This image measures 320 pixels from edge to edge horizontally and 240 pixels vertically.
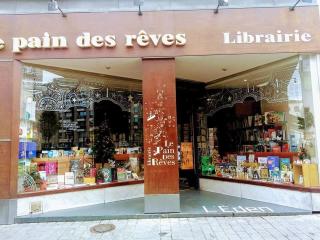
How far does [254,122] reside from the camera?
30.9 feet

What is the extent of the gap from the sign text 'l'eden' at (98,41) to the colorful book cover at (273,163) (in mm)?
4078

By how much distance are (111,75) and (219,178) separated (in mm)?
4649

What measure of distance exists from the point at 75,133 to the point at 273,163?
5.71m

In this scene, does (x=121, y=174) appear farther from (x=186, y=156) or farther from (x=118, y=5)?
(x=118, y=5)

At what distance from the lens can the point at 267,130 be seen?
8.97 meters

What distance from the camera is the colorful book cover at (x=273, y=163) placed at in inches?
318

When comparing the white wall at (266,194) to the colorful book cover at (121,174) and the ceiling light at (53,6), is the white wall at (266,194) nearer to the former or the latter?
the colorful book cover at (121,174)

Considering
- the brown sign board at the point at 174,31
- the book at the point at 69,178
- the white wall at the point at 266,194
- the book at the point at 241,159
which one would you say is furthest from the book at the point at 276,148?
the book at the point at 69,178

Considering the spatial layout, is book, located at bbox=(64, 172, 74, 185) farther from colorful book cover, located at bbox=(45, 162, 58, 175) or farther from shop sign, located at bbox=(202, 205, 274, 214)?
shop sign, located at bbox=(202, 205, 274, 214)

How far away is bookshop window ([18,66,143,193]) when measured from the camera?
7.57 metres

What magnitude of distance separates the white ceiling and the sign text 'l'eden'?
0.37 meters

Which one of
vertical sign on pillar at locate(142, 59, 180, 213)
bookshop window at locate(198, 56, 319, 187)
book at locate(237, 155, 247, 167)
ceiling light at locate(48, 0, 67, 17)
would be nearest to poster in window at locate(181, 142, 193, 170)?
bookshop window at locate(198, 56, 319, 187)

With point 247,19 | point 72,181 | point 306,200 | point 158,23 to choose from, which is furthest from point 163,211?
point 247,19

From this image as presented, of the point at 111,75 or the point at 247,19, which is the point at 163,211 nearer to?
the point at 111,75
